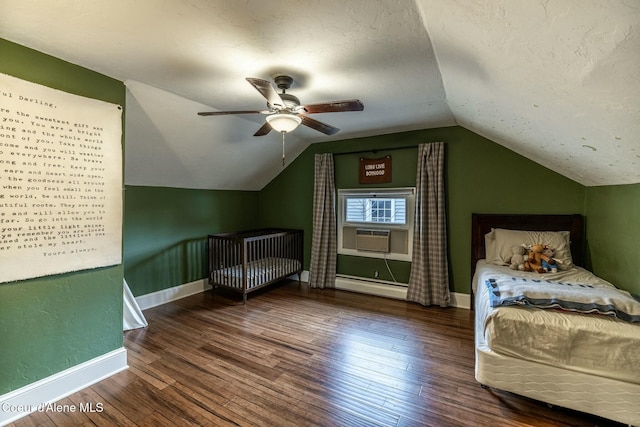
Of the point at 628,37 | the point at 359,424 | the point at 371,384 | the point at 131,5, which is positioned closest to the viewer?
the point at 628,37

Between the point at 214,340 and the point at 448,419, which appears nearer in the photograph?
the point at 448,419

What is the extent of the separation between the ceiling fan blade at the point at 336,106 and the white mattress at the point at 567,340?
170 centimetres

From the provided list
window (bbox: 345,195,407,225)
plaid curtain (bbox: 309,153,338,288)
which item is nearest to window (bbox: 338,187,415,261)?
window (bbox: 345,195,407,225)

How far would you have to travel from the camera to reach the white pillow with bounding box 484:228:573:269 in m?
2.86

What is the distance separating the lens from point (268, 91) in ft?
6.26

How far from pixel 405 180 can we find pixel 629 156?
7.38 ft

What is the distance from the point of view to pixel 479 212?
355cm

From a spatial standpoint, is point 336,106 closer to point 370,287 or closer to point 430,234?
point 430,234

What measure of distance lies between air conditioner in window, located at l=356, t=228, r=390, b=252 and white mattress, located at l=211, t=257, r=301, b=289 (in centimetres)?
125

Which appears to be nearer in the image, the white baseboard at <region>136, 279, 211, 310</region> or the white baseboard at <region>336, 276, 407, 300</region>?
the white baseboard at <region>136, 279, 211, 310</region>

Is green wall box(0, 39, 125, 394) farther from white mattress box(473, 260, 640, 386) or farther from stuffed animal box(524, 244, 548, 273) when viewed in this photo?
stuffed animal box(524, 244, 548, 273)

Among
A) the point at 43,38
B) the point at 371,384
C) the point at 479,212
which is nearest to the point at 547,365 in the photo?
the point at 371,384

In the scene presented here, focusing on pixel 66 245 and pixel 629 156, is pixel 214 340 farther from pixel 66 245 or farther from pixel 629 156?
pixel 629 156

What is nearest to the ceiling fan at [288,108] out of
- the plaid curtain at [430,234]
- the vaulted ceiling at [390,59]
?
the vaulted ceiling at [390,59]
